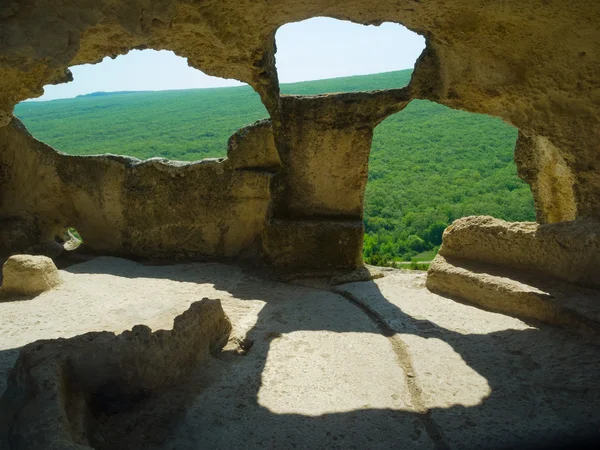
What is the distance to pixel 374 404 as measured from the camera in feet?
10.4

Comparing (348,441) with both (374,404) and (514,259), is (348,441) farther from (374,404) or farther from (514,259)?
(514,259)

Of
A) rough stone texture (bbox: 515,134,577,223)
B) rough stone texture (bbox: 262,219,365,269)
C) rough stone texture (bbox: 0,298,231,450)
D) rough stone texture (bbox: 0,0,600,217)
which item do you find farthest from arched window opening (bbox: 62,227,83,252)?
rough stone texture (bbox: 515,134,577,223)

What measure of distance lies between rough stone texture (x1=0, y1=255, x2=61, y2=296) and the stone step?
12.3ft

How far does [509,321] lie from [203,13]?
3202mm

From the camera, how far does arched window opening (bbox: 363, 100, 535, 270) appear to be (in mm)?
17438

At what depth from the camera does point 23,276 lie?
5184mm

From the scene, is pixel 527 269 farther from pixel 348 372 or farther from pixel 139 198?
pixel 139 198

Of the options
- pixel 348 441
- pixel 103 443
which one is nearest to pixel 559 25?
pixel 348 441

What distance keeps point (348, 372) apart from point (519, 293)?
5.30ft

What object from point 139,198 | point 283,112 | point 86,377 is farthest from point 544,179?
point 86,377

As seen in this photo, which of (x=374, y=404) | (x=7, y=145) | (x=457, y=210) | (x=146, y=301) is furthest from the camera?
(x=457, y=210)

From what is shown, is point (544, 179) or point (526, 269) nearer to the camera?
point (526, 269)

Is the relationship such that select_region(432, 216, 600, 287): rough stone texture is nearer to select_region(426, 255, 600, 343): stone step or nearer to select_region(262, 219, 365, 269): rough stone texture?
select_region(426, 255, 600, 343): stone step

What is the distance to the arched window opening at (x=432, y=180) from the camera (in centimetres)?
1744
